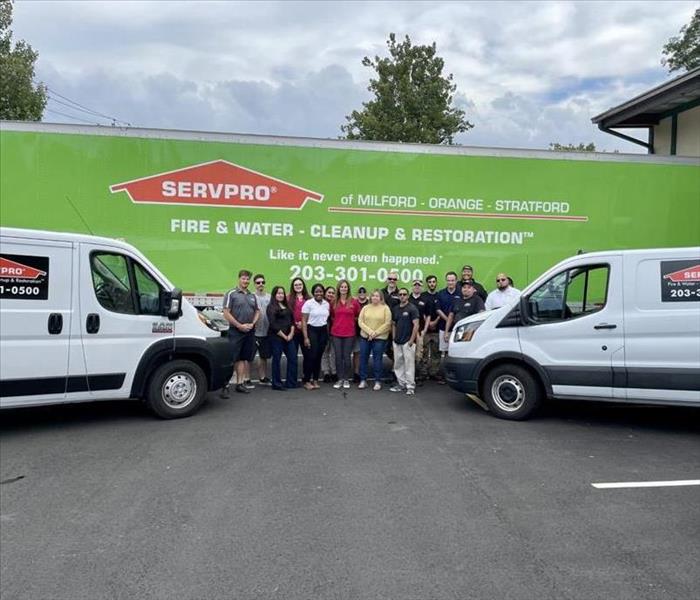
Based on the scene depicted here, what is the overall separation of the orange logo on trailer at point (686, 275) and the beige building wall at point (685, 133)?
23.1ft

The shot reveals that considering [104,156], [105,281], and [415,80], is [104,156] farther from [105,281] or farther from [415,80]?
[415,80]

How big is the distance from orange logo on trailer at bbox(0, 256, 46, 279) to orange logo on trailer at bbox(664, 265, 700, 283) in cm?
675

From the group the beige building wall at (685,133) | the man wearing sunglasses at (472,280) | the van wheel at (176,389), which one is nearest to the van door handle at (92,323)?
the van wheel at (176,389)

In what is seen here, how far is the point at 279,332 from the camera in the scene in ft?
29.1

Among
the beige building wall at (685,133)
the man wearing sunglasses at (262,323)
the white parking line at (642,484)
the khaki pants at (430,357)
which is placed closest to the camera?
the white parking line at (642,484)

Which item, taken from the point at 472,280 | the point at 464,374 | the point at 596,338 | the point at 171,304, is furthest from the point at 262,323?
the point at 596,338

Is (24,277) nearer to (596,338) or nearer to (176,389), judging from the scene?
(176,389)

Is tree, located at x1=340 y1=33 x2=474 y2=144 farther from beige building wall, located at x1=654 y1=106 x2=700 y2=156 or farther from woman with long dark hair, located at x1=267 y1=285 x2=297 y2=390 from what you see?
woman with long dark hair, located at x1=267 y1=285 x2=297 y2=390

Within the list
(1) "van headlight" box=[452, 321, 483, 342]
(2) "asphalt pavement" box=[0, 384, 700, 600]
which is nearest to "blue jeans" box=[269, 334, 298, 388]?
(2) "asphalt pavement" box=[0, 384, 700, 600]

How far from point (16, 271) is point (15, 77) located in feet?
51.0

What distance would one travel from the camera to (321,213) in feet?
30.6

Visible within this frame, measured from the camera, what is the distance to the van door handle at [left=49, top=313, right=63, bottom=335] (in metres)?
6.30

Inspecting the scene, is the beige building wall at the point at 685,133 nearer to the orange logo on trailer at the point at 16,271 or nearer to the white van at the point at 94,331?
the white van at the point at 94,331

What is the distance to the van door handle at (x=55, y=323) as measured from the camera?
6.30 metres
